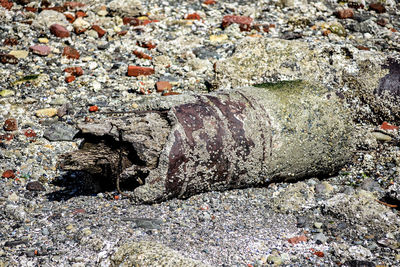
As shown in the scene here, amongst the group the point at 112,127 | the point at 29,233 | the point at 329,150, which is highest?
the point at 112,127

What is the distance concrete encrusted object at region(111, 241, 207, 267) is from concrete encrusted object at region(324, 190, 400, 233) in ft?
3.96

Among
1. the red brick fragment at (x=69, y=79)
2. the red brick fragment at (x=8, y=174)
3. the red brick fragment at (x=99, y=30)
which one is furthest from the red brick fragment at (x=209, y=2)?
the red brick fragment at (x=8, y=174)

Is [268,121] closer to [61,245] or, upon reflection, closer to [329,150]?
[329,150]

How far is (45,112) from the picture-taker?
14.0 feet

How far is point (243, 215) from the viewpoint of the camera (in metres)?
3.10

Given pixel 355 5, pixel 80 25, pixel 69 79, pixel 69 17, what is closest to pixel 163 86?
pixel 69 79

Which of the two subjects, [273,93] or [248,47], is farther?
[248,47]

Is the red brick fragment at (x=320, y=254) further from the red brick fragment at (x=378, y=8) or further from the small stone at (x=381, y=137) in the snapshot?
the red brick fragment at (x=378, y=8)

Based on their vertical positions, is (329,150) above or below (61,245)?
above

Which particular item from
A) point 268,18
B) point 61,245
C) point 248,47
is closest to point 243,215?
point 61,245

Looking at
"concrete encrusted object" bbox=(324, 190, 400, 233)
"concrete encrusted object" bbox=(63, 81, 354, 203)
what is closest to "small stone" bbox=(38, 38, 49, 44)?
"concrete encrusted object" bbox=(63, 81, 354, 203)

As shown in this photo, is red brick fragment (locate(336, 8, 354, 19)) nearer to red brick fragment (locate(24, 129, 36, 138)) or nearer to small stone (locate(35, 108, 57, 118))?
small stone (locate(35, 108, 57, 118))

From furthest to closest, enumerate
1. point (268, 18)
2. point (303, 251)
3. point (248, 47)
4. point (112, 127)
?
1. point (268, 18)
2. point (248, 47)
3. point (112, 127)
4. point (303, 251)

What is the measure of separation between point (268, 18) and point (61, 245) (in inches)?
174
